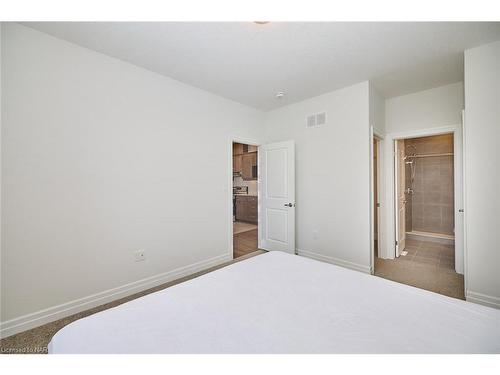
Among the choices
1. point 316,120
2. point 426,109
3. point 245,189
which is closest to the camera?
point 426,109

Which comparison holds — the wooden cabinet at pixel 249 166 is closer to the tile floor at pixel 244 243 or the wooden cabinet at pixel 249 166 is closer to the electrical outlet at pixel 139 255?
the tile floor at pixel 244 243

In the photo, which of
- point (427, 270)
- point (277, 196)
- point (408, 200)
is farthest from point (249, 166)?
point (427, 270)

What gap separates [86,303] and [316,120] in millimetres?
3667

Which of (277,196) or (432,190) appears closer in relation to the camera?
(277,196)

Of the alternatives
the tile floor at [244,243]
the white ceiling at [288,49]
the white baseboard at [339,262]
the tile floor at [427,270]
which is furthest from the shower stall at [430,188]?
the tile floor at [244,243]

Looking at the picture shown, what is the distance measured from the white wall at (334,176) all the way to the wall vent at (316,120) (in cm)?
6

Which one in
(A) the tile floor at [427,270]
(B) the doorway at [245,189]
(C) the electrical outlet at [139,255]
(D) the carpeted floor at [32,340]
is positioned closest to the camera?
(D) the carpeted floor at [32,340]

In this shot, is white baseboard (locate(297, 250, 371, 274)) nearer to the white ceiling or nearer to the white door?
the white door

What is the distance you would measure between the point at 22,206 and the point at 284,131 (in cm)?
344

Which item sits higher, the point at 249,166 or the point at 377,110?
the point at 377,110

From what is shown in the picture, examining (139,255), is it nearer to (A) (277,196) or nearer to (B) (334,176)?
(A) (277,196)

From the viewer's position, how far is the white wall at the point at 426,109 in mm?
3043

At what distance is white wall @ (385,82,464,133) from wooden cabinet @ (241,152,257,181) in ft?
11.8

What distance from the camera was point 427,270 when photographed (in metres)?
3.12
